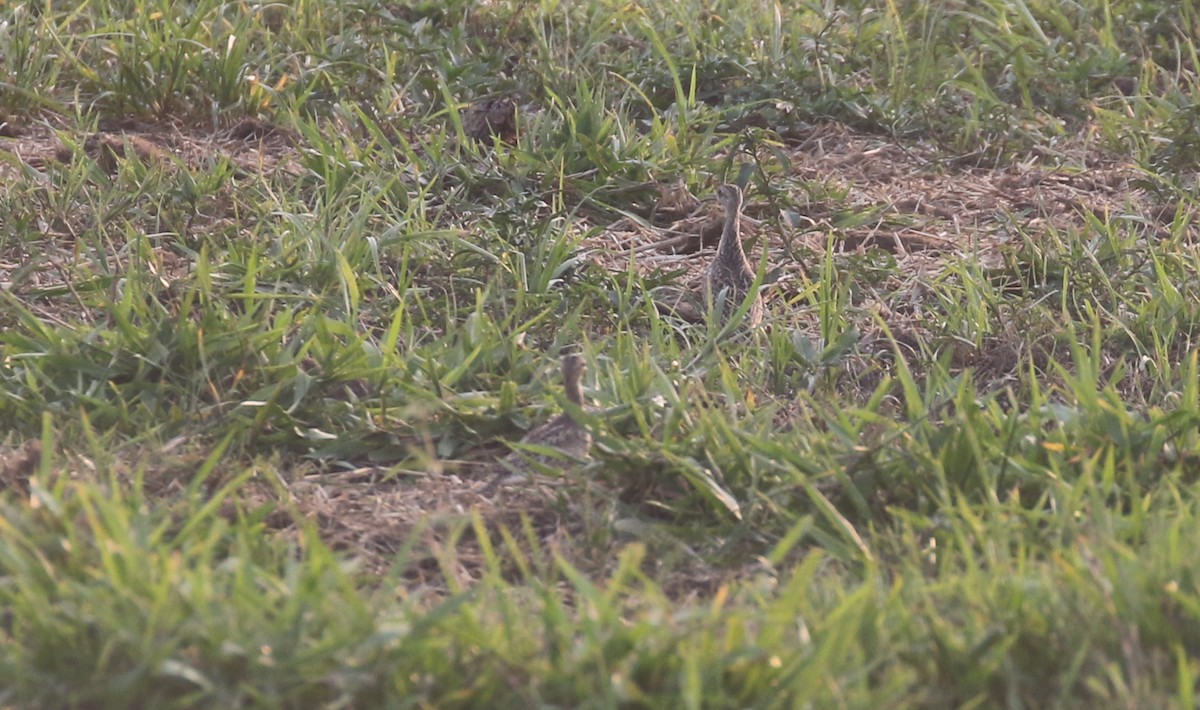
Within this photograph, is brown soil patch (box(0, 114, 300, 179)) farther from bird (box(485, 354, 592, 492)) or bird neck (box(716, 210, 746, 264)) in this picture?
bird (box(485, 354, 592, 492))

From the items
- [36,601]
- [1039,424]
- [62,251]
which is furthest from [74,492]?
[1039,424]

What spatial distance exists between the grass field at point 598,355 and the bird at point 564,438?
0.05 metres

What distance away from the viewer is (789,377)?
360cm

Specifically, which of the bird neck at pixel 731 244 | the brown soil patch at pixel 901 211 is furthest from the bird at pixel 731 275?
the brown soil patch at pixel 901 211

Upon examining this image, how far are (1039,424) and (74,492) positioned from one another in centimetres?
185

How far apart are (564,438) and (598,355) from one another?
48 centimetres

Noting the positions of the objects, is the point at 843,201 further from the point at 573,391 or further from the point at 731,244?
the point at 573,391

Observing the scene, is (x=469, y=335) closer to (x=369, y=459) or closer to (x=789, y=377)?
(x=369, y=459)

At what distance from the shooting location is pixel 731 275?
3924 mm

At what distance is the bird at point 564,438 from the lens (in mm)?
3041

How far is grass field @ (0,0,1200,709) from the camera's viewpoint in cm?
225

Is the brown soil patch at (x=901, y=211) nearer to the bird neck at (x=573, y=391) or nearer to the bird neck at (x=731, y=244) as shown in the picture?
the bird neck at (x=731, y=244)

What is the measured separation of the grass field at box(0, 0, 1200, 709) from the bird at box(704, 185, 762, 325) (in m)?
0.08

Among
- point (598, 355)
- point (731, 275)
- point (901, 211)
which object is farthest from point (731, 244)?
point (901, 211)
